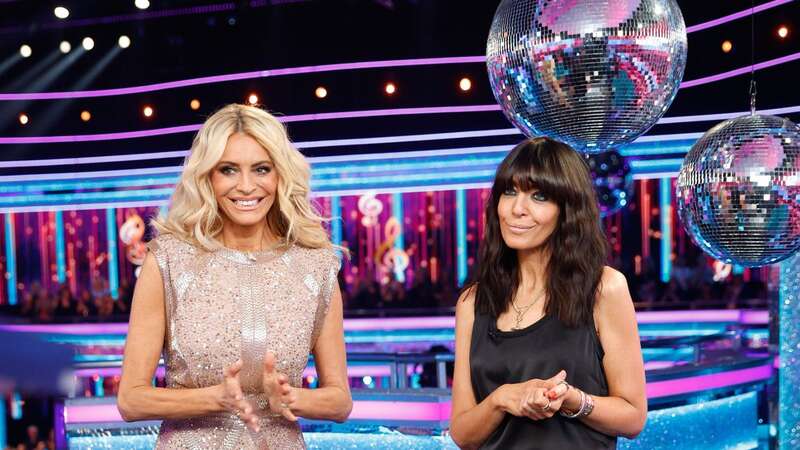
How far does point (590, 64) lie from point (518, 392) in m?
0.82

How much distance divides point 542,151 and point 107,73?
27.2 feet

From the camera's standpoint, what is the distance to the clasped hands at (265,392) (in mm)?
1564

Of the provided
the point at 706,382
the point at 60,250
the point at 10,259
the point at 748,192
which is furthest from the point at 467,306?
the point at 10,259

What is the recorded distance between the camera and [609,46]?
80.6 inches

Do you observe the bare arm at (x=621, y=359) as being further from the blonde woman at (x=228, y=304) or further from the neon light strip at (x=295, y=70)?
the neon light strip at (x=295, y=70)

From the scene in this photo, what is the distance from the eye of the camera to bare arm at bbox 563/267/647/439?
172 cm

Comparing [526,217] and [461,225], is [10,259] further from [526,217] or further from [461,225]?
[526,217]

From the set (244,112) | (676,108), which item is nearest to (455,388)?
(244,112)

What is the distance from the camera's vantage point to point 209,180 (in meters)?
1.78

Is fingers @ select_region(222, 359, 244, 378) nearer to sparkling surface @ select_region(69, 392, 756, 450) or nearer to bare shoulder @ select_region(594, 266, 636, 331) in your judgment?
bare shoulder @ select_region(594, 266, 636, 331)

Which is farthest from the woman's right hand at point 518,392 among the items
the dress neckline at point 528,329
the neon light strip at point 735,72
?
the neon light strip at point 735,72

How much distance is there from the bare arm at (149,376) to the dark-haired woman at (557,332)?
51 cm

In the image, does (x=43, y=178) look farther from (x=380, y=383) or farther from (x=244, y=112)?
(x=244, y=112)

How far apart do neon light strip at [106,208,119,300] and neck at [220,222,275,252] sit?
10.1 m
